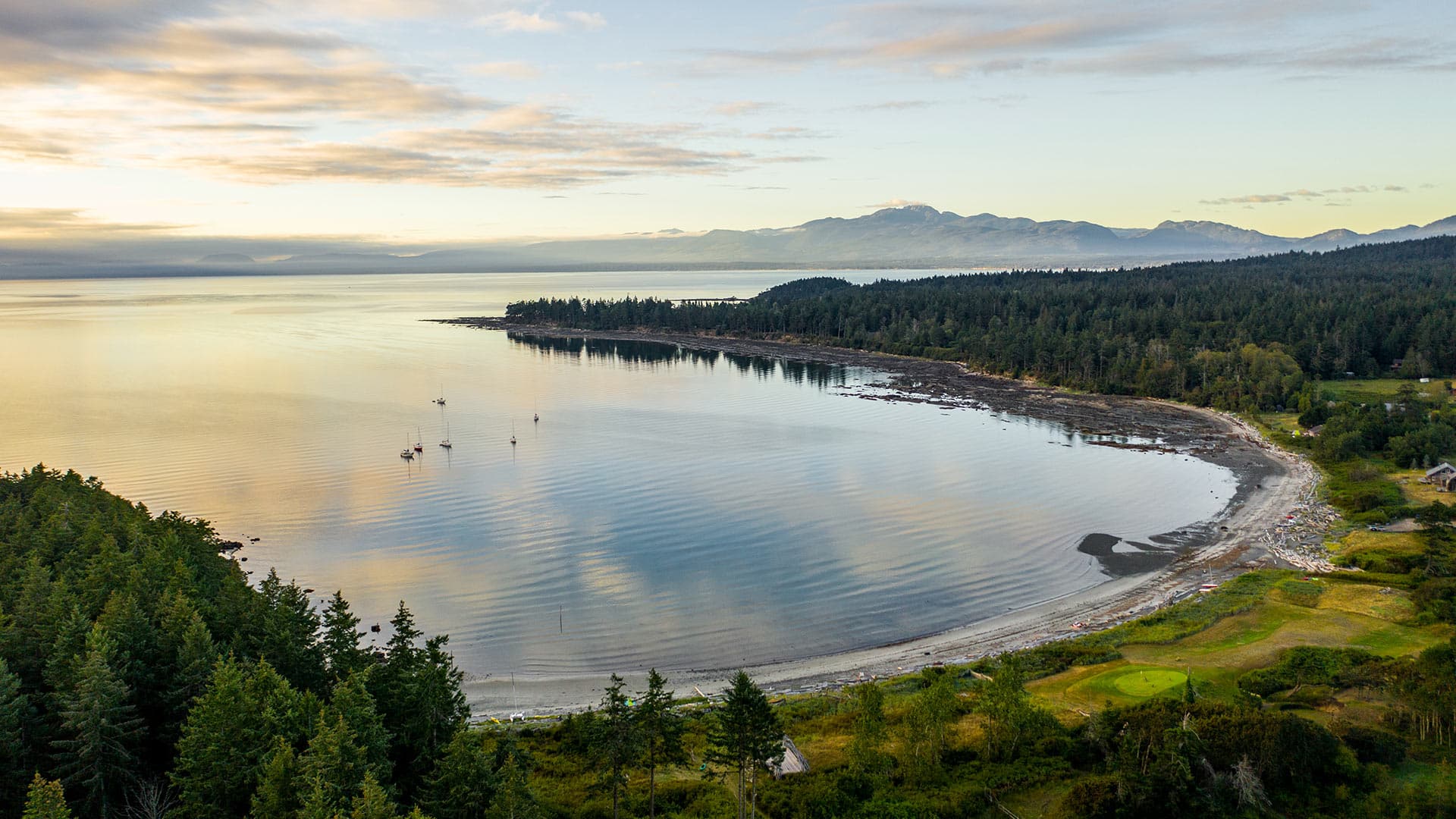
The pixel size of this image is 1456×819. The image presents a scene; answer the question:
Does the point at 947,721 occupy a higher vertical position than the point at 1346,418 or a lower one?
lower

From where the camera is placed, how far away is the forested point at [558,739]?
20.2 m

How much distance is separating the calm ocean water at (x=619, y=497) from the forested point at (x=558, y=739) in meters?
9.08

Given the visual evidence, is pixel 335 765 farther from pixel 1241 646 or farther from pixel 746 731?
pixel 1241 646

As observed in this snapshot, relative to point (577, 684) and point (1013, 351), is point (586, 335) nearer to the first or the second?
point (1013, 351)

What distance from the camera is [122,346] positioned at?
470 ft

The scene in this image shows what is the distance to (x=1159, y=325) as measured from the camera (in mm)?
117938

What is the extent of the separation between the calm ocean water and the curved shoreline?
129 centimetres

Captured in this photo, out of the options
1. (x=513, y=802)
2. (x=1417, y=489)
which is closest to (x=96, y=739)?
(x=513, y=802)

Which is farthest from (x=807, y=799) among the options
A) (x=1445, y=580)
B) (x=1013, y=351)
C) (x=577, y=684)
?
(x=1013, y=351)

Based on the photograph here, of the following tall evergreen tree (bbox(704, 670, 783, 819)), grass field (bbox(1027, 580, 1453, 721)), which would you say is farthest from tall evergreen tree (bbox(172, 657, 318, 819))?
grass field (bbox(1027, 580, 1453, 721))

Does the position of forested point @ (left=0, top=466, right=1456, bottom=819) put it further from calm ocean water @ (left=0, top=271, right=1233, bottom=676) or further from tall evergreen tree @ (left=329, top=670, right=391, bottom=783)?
calm ocean water @ (left=0, top=271, right=1233, bottom=676)

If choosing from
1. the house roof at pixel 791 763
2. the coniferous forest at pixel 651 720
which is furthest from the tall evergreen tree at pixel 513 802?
the house roof at pixel 791 763

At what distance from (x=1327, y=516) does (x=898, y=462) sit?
27.0 meters

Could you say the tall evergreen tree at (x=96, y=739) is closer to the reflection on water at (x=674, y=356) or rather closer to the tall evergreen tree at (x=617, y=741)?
the tall evergreen tree at (x=617, y=741)
